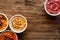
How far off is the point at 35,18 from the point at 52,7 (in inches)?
6.1

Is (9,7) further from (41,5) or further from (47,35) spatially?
(47,35)

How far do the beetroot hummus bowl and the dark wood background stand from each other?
2.4 inches

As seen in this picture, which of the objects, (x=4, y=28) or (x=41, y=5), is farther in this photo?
(x=41, y=5)

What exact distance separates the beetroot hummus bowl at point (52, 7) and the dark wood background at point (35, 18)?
0.06 m

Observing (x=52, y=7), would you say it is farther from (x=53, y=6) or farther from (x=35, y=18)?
(x=35, y=18)

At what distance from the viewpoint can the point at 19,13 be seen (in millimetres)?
1542

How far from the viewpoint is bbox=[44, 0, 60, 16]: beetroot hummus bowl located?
1506 mm

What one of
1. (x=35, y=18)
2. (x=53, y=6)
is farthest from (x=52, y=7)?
(x=35, y=18)

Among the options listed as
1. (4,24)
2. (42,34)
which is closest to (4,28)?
(4,24)

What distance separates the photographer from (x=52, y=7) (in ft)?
4.95

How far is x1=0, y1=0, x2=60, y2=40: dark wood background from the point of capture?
154cm

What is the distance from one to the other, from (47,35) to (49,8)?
206mm

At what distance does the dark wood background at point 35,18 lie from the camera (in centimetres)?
154

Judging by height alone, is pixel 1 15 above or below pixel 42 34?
above
